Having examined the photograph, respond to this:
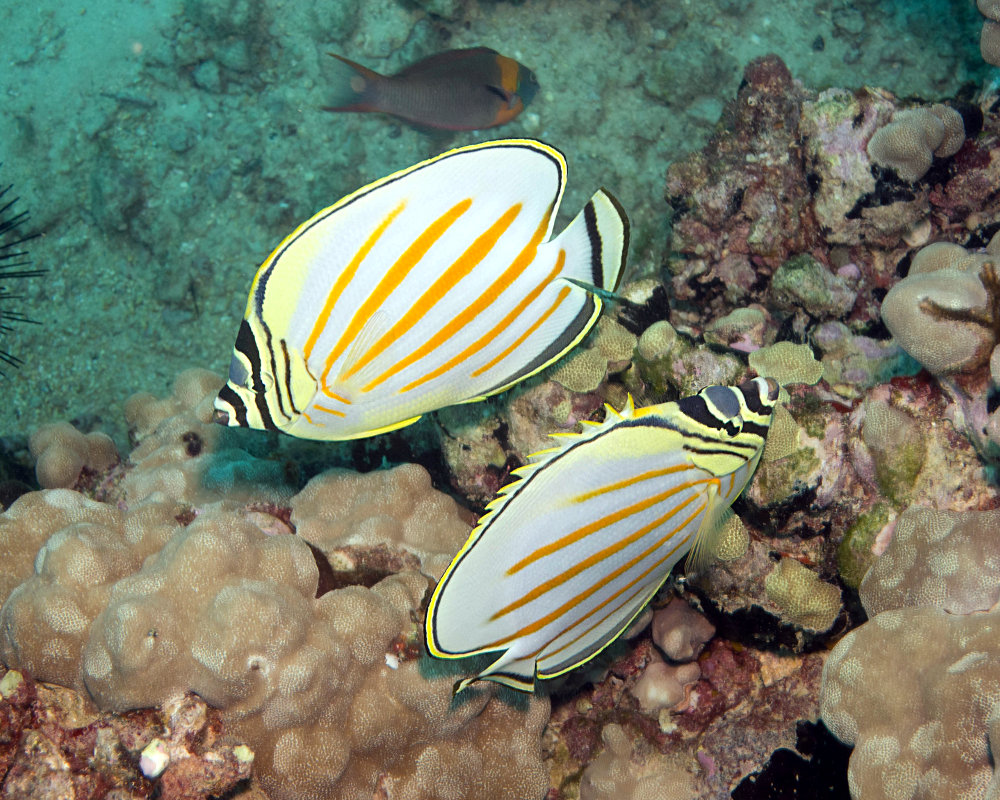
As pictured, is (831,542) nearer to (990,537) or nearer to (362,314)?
(990,537)

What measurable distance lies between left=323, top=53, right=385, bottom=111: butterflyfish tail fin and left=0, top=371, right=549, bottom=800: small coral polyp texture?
310 centimetres

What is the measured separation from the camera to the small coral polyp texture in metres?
2.66

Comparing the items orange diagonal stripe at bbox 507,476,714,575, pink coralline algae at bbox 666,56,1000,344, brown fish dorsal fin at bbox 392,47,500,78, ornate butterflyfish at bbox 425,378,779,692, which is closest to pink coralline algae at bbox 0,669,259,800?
ornate butterflyfish at bbox 425,378,779,692

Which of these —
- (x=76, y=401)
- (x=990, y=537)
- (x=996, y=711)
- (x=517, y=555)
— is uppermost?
(x=517, y=555)

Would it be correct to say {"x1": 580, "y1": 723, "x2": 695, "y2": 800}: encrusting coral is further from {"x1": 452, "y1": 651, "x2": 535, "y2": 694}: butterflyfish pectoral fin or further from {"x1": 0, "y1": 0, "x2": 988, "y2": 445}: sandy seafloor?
{"x1": 0, "y1": 0, "x2": 988, "y2": 445}: sandy seafloor

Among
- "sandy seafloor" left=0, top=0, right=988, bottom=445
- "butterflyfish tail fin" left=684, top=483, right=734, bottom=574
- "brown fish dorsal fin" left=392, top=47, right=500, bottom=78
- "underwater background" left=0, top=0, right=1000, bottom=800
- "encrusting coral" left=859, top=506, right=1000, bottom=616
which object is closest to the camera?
"butterflyfish tail fin" left=684, top=483, right=734, bottom=574

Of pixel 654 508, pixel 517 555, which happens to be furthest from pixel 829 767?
pixel 517 555

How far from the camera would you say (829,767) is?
2.80 meters

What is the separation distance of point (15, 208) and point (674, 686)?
8697mm

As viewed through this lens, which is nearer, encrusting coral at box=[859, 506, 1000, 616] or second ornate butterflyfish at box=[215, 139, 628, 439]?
second ornate butterflyfish at box=[215, 139, 628, 439]

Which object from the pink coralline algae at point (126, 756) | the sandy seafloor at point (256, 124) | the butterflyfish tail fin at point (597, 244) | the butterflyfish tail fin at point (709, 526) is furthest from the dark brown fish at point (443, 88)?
the pink coralline algae at point (126, 756)

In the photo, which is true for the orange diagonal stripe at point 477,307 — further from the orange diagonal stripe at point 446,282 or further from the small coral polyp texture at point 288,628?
the small coral polyp texture at point 288,628

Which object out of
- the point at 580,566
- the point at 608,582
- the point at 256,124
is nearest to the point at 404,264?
the point at 580,566


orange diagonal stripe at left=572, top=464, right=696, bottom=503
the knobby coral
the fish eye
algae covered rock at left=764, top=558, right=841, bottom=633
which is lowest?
algae covered rock at left=764, top=558, right=841, bottom=633
